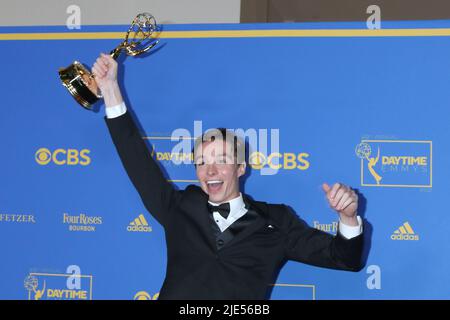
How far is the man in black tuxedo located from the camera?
2861 millimetres

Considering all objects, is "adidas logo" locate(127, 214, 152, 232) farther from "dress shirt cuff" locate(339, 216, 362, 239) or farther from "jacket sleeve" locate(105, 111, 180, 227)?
"dress shirt cuff" locate(339, 216, 362, 239)

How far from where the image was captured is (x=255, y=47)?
336cm

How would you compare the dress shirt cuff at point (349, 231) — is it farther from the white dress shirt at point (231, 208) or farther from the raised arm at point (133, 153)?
the raised arm at point (133, 153)

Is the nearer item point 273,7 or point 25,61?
point 25,61

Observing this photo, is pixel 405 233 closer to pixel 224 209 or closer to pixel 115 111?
pixel 224 209

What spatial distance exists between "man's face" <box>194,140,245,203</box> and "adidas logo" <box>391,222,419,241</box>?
843 mm

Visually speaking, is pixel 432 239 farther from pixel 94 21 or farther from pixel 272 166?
pixel 94 21

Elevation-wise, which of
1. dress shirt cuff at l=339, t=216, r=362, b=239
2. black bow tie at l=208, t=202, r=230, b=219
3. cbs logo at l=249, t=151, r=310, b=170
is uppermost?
cbs logo at l=249, t=151, r=310, b=170

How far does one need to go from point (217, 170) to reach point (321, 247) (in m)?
0.59

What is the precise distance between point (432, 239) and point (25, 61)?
2.33 metres

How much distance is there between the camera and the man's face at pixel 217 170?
3.02 metres

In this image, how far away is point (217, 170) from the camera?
301 centimetres

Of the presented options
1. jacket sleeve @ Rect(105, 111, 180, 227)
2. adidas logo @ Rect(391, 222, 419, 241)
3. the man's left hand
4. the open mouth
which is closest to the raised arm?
jacket sleeve @ Rect(105, 111, 180, 227)
